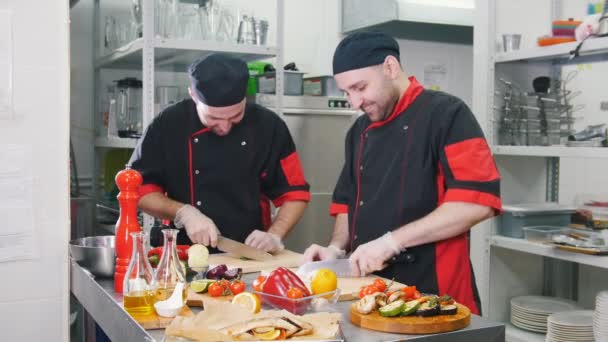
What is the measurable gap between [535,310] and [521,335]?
0.14 m

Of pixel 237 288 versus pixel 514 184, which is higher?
pixel 514 184

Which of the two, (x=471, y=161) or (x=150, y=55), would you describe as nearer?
(x=471, y=161)

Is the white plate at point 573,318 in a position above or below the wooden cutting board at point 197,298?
below

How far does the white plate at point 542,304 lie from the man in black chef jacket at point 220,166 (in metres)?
1.33

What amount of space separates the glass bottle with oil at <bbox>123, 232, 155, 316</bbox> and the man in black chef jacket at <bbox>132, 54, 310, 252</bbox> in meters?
0.92

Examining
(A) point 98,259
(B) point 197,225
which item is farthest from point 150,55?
(A) point 98,259

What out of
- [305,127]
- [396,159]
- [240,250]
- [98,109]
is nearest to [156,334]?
[240,250]

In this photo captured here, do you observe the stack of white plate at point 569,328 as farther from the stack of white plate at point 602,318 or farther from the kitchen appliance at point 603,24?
the kitchen appliance at point 603,24

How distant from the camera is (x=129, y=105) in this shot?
4.11 m

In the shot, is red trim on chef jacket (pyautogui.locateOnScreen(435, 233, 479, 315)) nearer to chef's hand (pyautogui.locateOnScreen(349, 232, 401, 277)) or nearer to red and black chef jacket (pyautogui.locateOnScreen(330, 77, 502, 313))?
red and black chef jacket (pyautogui.locateOnScreen(330, 77, 502, 313))

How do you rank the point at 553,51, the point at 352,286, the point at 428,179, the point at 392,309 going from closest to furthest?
the point at 392,309
the point at 352,286
the point at 428,179
the point at 553,51

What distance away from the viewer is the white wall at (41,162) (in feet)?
7.17

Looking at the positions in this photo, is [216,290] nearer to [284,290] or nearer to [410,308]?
[284,290]

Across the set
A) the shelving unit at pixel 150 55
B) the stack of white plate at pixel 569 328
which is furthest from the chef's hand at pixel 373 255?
the shelving unit at pixel 150 55
